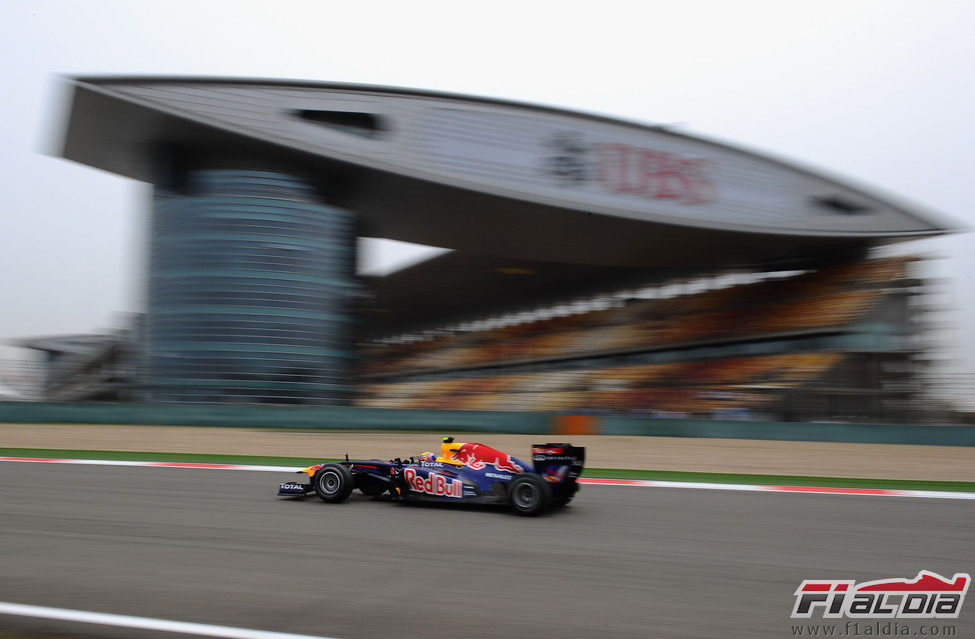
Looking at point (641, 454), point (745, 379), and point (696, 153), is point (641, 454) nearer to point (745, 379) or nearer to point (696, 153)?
point (745, 379)

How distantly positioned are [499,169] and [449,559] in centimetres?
2445

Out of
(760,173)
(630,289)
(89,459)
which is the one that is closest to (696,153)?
(760,173)

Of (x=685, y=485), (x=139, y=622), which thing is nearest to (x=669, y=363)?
(x=685, y=485)

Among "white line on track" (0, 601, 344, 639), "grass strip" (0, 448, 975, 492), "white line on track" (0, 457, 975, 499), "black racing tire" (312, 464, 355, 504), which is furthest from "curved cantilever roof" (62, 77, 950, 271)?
"white line on track" (0, 601, 344, 639)

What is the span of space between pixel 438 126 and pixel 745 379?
533 inches

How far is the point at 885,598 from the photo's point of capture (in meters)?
4.28

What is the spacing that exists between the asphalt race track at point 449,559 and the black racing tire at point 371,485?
0.14 meters

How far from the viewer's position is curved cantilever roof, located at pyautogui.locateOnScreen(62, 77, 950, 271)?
25.6 m

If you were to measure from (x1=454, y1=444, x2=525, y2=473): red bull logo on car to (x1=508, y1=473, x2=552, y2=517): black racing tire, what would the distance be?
0.77 ft

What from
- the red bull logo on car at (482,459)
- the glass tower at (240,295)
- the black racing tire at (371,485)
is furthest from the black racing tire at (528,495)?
the glass tower at (240,295)

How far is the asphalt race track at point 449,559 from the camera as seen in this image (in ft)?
13.1

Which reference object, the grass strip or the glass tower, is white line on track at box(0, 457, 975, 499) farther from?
the glass tower

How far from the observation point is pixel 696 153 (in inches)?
1236

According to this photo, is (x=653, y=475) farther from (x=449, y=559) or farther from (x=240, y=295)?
(x=240, y=295)
